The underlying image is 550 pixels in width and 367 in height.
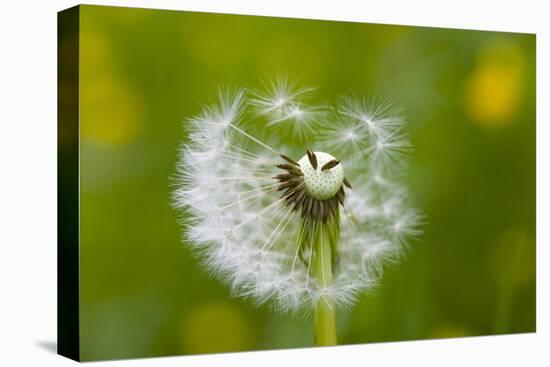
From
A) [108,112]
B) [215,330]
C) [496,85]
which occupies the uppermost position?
[496,85]

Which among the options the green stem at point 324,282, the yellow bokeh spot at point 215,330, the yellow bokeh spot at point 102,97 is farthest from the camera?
the green stem at point 324,282

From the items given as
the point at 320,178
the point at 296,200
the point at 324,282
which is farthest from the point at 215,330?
the point at 320,178

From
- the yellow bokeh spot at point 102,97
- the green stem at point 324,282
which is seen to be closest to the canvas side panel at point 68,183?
the yellow bokeh spot at point 102,97

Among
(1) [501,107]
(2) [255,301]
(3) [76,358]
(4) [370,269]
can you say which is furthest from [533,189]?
(3) [76,358]

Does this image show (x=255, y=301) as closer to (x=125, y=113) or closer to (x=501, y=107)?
(x=125, y=113)

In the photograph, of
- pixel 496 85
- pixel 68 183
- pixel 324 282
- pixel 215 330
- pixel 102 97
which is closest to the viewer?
pixel 102 97

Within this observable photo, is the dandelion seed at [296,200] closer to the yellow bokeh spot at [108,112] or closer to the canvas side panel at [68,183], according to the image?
A: the yellow bokeh spot at [108,112]

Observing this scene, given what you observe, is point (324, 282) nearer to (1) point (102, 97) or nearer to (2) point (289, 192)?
(2) point (289, 192)
